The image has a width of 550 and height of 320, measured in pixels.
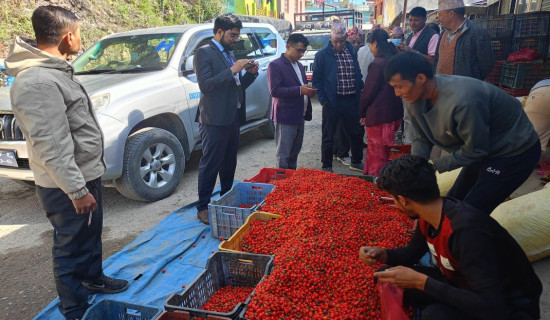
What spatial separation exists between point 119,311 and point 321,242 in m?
1.56

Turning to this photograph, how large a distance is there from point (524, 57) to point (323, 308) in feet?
18.6

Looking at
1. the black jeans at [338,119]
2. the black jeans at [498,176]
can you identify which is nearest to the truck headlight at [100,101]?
the black jeans at [338,119]

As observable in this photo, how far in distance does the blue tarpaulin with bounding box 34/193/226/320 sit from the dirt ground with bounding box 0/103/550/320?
0.99 ft

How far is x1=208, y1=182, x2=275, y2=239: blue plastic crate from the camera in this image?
12.8 ft

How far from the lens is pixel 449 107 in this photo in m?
2.55

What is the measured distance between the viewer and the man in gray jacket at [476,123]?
2.54m

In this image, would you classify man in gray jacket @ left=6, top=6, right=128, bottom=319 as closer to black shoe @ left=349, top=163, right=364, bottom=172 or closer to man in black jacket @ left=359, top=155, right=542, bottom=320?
man in black jacket @ left=359, top=155, right=542, bottom=320

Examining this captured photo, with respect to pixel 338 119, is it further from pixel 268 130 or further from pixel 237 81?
pixel 268 130

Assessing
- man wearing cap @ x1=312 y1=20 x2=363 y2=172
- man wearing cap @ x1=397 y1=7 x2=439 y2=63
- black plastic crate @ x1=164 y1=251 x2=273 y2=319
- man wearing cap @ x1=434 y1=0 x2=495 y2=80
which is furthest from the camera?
man wearing cap @ x1=397 y1=7 x2=439 y2=63

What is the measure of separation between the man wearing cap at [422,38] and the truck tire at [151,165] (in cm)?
388

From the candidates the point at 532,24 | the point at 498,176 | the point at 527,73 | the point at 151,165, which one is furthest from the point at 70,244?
the point at 532,24

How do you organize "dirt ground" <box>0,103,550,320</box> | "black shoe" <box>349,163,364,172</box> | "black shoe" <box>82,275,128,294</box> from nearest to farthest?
"black shoe" <box>82,275,128,294</box> < "dirt ground" <box>0,103,550,320</box> < "black shoe" <box>349,163,364,172</box>

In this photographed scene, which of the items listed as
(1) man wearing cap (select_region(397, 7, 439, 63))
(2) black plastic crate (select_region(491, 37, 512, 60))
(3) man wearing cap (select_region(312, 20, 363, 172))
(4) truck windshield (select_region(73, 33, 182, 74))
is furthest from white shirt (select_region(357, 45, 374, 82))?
(4) truck windshield (select_region(73, 33, 182, 74))

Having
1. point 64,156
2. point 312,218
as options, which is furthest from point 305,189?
point 64,156
